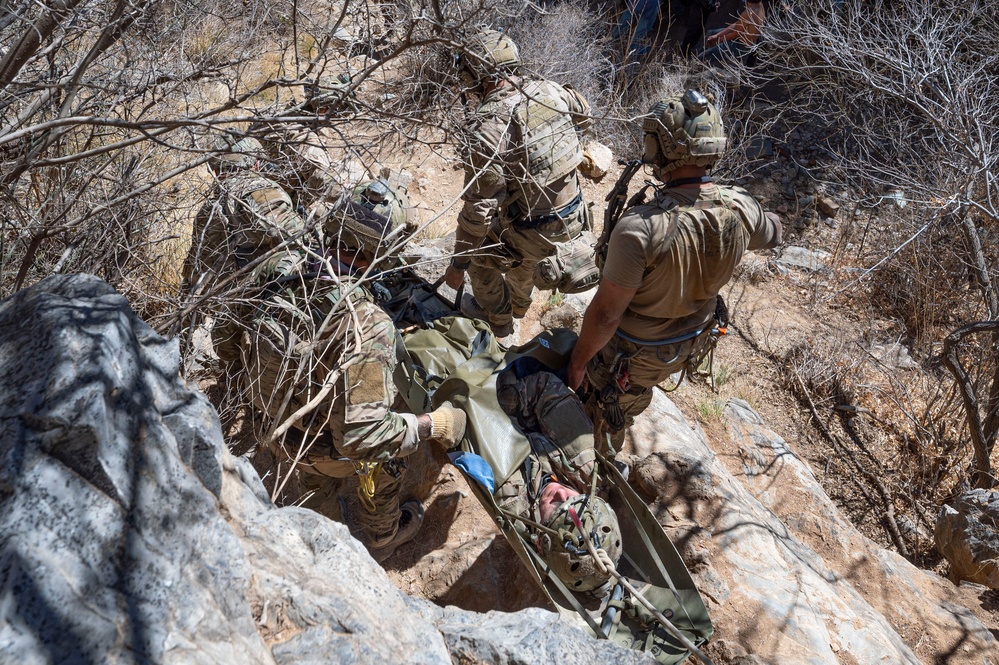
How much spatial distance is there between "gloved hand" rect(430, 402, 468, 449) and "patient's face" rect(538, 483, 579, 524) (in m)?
0.46

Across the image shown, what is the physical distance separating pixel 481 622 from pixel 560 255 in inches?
114

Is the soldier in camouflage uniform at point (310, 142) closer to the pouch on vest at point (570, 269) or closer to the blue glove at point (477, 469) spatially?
the blue glove at point (477, 469)

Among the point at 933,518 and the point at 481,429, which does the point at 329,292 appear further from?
the point at 933,518

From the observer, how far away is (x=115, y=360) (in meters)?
1.44

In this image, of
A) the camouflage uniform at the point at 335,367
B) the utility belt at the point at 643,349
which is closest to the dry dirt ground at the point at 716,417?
the camouflage uniform at the point at 335,367

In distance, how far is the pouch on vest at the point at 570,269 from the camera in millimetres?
4457

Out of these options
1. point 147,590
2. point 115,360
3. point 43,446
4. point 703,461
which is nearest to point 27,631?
point 147,590

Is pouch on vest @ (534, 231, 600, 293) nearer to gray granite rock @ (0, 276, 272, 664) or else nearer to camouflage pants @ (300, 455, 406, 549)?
camouflage pants @ (300, 455, 406, 549)

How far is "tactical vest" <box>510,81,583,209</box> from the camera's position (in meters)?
4.00

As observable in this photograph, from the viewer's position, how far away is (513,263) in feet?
15.2

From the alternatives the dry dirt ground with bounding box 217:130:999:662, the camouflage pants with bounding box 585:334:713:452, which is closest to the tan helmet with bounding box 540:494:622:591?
the dry dirt ground with bounding box 217:130:999:662

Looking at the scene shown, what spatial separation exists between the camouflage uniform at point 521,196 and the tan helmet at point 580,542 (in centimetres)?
151

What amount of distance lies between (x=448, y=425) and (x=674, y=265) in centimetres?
123

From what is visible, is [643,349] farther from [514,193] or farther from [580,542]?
[514,193]
